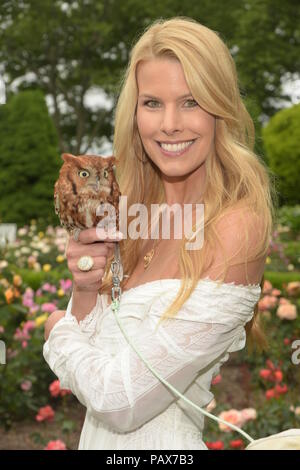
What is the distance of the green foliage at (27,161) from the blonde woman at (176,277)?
1275 cm

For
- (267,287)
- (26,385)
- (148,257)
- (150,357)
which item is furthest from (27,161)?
(150,357)

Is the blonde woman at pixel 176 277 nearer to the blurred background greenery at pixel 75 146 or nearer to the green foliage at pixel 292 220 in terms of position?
the blurred background greenery at pixel 75 146

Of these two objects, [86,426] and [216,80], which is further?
[86,426]

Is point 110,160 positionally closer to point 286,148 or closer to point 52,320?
point 52,320

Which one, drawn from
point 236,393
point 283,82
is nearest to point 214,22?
point 283,82

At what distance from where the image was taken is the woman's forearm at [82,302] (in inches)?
78.4

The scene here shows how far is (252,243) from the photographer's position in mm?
1852

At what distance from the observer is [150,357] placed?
1.75 metres

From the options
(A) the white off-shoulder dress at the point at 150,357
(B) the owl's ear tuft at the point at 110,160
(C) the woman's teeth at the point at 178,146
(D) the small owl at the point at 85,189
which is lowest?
(A) the white off-shoulder dress at the point at 150,357

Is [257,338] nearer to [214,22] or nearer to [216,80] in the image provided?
[216,80]

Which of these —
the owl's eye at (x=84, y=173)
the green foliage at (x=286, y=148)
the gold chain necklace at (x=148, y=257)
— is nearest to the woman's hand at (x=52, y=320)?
the gold chain necklace at (x=148, y=257)

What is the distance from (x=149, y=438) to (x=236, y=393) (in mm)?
4064

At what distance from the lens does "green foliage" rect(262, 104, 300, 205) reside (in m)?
16.3
